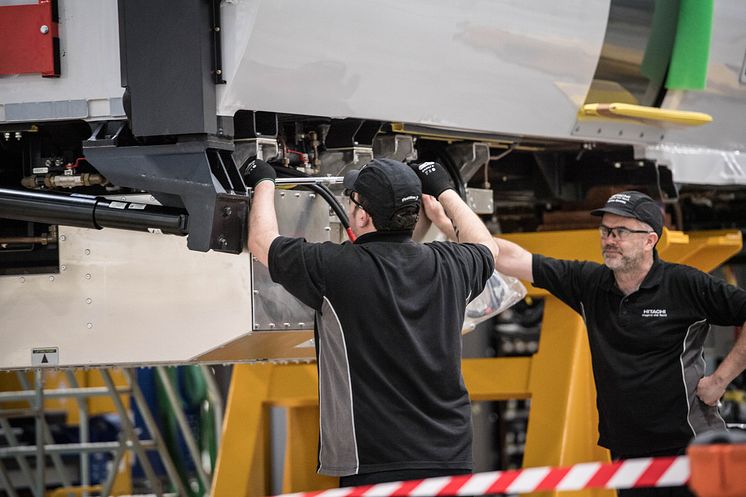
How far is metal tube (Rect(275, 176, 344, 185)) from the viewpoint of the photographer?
3.77m

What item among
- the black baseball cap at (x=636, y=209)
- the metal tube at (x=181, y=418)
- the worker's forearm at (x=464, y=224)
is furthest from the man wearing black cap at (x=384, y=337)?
the metal tube at (x=181, y=418)

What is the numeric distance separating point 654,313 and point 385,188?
1365 millimetres

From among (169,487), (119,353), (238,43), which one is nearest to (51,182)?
(119,353)

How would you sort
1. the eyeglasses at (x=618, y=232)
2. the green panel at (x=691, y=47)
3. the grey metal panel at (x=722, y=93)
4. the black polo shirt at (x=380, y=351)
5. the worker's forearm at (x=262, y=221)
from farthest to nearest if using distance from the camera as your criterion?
the grey metal panel at (x=722, y=93) → the green panel at (x=691, y=47) → the eyeglasses at (x=618, y=232) → the worker's forearm at (x=262, y=221) → the black polo shirt at (x=380, y=351)

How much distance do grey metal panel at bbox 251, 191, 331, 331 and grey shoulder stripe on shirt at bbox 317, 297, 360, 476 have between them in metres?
0.41

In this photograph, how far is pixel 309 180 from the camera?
12.5 feet

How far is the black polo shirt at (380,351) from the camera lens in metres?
3.24

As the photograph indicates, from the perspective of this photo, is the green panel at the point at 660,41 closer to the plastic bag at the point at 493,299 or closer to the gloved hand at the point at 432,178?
the plastic bag at the point at 493,299

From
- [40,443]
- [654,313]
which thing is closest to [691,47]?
[654,313]

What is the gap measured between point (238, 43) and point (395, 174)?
23.5 inches

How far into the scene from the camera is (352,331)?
326 cm

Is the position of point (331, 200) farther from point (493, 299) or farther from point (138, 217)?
point (493, 299)

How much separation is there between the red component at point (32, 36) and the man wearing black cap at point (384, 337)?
893 millimetres

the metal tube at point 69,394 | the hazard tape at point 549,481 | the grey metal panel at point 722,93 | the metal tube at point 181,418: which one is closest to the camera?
the hazard tape at point 549,481
